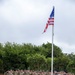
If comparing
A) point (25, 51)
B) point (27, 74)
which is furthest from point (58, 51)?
point (27, 74)

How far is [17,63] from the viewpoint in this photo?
45.7 m

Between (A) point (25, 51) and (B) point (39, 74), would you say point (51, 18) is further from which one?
(A) point (25, 51)

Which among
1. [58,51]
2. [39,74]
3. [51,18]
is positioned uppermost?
[58,51]

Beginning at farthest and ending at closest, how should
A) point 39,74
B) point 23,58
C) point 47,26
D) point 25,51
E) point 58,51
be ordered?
point 58,51 < point 25,51 < point 23,58 < point 39,74 < point 47,26

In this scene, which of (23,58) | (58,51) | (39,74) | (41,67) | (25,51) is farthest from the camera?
(58,51)

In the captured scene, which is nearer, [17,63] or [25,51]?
[17,63]

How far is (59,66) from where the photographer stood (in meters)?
46.3

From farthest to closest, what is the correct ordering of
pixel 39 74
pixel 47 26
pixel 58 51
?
Answer: pixel 58 51 → pixel 39 74 → pixel 47 26

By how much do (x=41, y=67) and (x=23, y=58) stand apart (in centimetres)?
375

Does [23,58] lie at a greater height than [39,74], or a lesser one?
greater

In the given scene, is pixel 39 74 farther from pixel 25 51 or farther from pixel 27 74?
pixel 25 51

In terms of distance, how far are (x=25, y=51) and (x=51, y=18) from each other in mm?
29783

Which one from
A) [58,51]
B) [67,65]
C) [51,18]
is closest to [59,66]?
[67,65]

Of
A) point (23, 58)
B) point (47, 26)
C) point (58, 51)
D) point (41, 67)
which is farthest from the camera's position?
point (58, 51)
